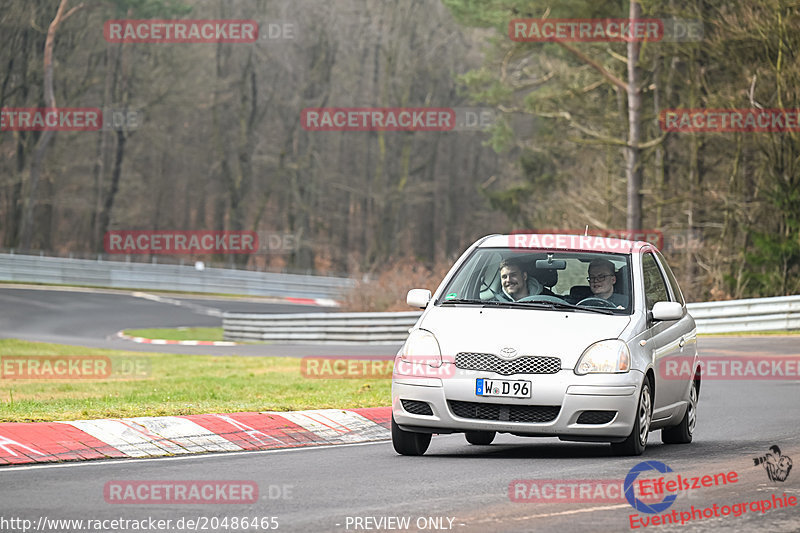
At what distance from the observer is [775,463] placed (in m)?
9.38

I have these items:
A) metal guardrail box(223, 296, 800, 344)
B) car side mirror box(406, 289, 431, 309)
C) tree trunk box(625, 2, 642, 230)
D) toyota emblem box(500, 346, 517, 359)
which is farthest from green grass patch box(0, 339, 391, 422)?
tree trunk box(625, 2, 642, 230)

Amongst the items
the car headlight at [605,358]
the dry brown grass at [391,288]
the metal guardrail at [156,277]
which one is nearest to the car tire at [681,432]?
the car headlight at [605,358]

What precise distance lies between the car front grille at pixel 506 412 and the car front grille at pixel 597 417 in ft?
0.74

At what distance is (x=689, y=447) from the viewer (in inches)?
436

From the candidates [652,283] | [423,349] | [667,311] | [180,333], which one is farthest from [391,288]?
[423,349]

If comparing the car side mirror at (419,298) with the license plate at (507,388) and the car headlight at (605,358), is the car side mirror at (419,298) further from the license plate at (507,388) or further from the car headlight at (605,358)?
the car headlight at (605,358)

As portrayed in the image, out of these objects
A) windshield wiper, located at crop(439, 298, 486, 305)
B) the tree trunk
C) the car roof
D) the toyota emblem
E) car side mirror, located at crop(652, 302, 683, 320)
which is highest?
the tree trunk

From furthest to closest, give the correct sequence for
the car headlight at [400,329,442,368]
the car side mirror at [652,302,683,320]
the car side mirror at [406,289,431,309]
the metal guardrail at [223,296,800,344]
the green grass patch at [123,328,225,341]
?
the green grass patch at [123,328,225,341] < the metal guardrail at [223,296,800,344] < the car side mirror at [406,289,431,309] < the car side mirror at [652,302,683,320] < the car headlight at [400,329,442,368]

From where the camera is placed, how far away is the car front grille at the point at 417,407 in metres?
9.70

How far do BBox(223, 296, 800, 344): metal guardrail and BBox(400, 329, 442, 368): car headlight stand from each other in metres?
20.1

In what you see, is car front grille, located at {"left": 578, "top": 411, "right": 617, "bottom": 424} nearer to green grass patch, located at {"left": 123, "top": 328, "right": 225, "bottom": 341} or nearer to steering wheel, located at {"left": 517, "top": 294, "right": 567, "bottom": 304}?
steering wheel, located at {"left": 517, "top": 294, "right": 567, "bottom": 304}

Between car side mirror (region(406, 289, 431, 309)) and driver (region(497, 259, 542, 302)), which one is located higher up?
driver (region(497, 259, 542, 302))

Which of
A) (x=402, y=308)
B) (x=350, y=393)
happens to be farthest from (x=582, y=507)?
(x=402, y=308)

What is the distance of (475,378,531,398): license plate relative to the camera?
9.43m
